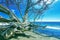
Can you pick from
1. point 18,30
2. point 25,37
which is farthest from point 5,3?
point 25,37

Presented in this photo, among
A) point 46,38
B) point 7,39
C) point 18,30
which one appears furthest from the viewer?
point 18,30

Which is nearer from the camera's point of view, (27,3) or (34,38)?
(34,38)

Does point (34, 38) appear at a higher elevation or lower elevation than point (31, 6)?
lower

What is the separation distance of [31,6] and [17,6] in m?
0.93

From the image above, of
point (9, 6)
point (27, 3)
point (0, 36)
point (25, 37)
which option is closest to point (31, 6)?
point (27, 3)

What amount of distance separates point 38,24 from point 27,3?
1949 millimetres

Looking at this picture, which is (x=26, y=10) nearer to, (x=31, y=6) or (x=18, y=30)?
(x=31, y=6)

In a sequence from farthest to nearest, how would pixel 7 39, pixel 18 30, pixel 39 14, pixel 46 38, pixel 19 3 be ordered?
pixel 39 14, pixel 19 3, pixel 18 30, pixel 46 38, pixel 7 39

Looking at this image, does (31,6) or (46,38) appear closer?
(46,38)

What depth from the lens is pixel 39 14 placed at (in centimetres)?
1339

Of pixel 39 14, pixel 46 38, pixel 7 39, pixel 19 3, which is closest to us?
pixel 7 39

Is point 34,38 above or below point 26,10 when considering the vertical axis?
below

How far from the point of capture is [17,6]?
493 inches

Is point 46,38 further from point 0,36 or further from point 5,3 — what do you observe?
point 5,3
